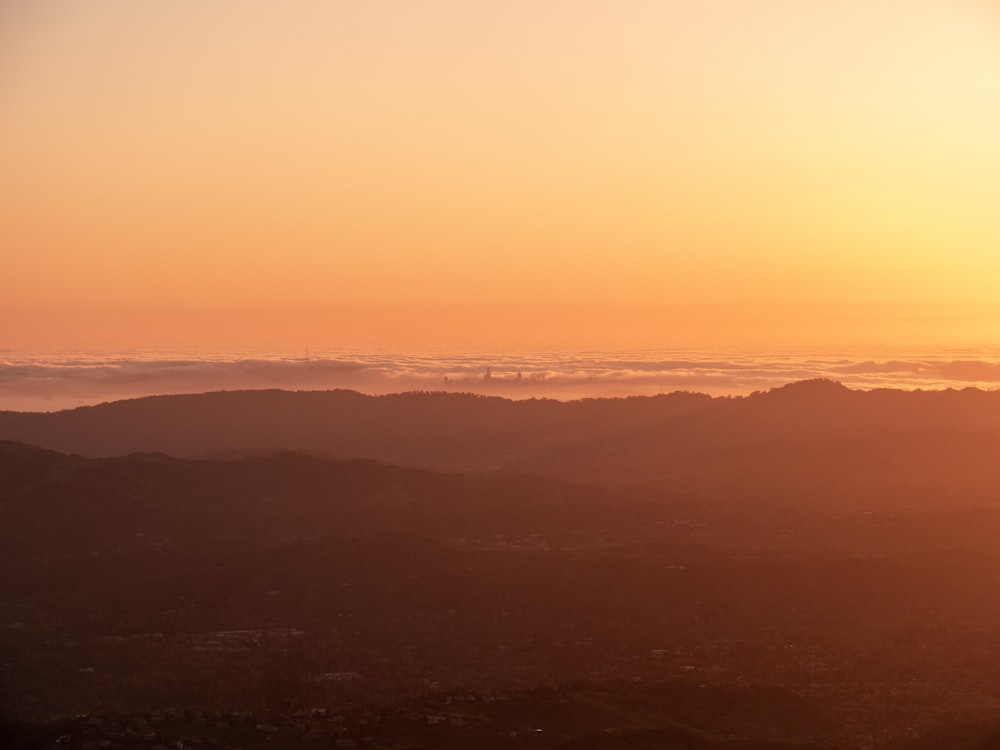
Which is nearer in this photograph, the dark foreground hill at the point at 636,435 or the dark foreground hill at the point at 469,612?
the dark foreground hill at the point at 469,612

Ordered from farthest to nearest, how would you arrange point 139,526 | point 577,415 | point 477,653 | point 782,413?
1. point 577,415
2. point 782,413
3. point 139,526
4. point 477,653

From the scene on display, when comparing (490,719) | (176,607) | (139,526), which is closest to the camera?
(490,719)

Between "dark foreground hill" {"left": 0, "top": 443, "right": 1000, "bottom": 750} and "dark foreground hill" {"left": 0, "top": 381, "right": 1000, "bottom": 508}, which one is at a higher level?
"dark foreground hill" {"left": 0, "top": 381, "right": 1000, "bottom": 508}

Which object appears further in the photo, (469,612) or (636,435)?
(636,435)

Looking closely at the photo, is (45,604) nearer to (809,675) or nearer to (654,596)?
(654,596)

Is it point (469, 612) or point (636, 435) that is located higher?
point (636, 435)

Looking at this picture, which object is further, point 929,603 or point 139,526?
point 139,526

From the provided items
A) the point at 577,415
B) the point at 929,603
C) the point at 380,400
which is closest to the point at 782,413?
the point at 577,415

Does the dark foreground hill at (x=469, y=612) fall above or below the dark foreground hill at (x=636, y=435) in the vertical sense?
below
